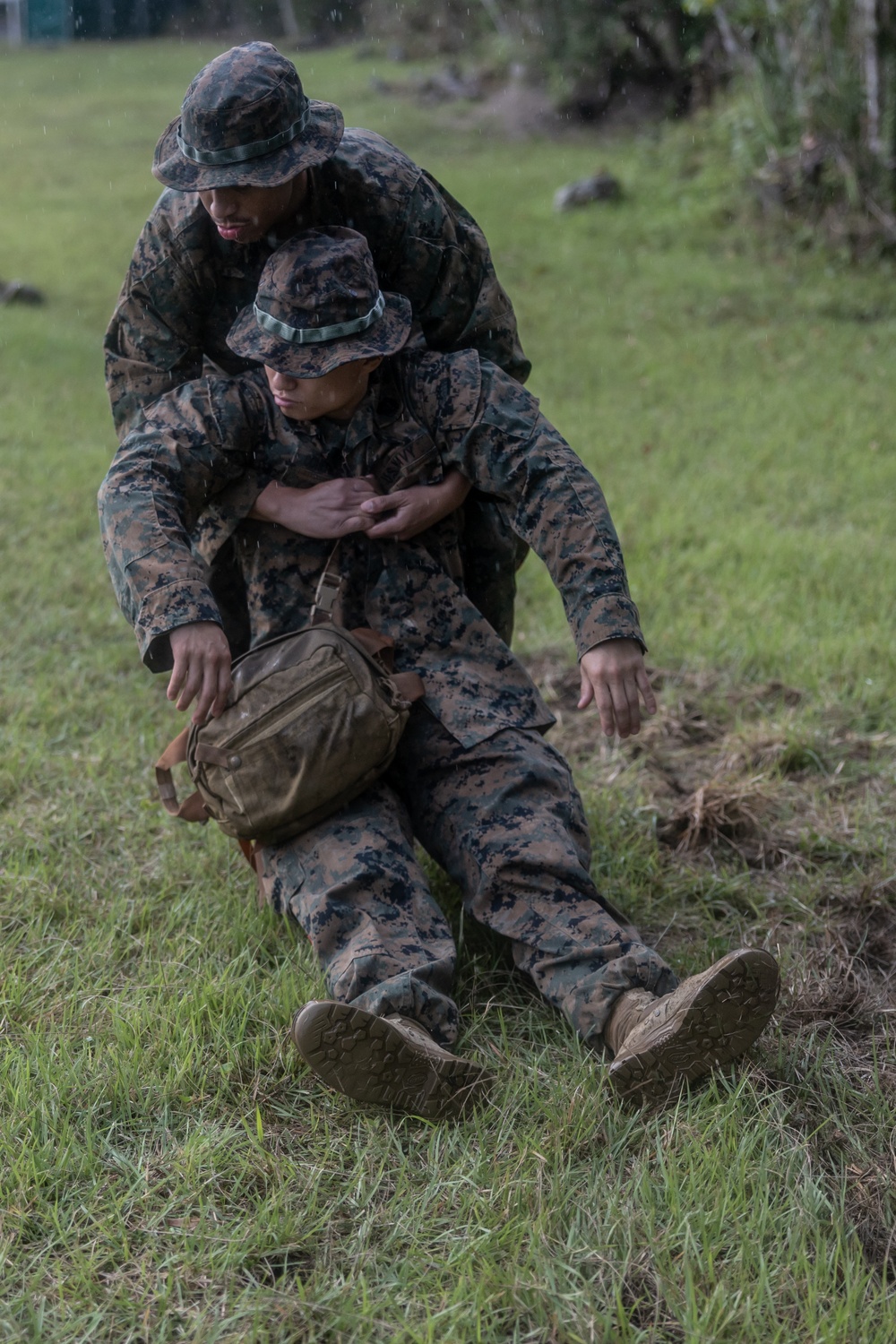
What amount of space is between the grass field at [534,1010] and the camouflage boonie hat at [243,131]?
161 cm

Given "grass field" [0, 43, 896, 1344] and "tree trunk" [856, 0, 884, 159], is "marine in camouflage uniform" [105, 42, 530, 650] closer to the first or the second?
"grass field" [0, 43, 896, 1344]

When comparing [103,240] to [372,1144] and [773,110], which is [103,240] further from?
[372,1144]

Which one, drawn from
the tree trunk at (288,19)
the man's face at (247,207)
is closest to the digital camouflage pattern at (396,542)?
the man's face at (247,207)

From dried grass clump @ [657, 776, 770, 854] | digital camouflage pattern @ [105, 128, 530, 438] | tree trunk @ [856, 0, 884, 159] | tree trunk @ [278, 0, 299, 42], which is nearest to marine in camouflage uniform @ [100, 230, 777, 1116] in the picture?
digital camouflage pattern @ [105, 128, 530, 438]

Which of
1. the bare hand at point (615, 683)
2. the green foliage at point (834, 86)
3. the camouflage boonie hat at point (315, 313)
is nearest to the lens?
the bare hand at point (615, 683)

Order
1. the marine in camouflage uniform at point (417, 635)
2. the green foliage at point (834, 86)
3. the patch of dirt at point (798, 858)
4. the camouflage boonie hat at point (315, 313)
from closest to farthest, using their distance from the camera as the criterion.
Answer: the patch of dirt at point (798, 858)
the marine in camouflage uniform at point (417, 635)
the camouflage boonie hat at point (315, 313)
the green foliage at point (834, 86)

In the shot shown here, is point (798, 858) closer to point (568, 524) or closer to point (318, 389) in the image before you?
point (568, 524)

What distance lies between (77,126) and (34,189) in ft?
18.6

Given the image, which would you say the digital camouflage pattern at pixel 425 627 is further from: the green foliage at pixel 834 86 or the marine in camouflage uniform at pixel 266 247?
the green foliage at pixel 834 86

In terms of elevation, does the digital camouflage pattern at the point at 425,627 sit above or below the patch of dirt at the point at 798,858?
above

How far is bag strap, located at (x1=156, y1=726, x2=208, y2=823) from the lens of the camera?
3.03 metres

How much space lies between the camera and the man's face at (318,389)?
115 inches

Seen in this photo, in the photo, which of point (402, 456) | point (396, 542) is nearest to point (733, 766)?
point (396, 542)

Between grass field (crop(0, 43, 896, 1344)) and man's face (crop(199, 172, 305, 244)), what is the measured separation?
1500 millimetres
